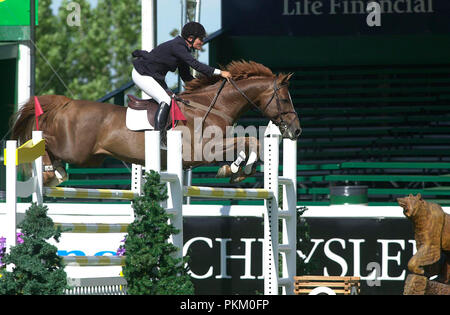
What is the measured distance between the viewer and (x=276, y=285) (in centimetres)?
673

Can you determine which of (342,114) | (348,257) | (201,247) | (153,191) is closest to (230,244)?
(201,247)

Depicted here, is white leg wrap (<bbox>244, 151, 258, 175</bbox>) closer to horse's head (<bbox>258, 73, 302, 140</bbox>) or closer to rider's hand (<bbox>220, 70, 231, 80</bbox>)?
horse's head (<bbox>258, 73, 302, 140</bbox>)

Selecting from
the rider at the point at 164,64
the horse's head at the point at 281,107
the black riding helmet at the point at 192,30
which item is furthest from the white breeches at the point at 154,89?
the horse's head at the point at 281,107

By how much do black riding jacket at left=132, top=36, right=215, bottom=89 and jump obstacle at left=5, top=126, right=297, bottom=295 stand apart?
29.6 inches

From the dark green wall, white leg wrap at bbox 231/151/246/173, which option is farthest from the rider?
the dark green wall

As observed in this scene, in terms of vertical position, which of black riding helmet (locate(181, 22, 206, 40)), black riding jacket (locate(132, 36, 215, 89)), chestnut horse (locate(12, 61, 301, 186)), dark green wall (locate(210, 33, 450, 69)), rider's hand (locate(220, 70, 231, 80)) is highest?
dark green wall (locate(210, 33, 450, 69))

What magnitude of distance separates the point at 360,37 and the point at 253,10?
1.58m

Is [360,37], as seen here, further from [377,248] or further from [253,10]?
[377,248]

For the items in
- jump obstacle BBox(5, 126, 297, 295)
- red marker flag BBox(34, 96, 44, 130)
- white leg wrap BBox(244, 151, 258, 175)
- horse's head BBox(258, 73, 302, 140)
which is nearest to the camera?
jump obstacle BBox(5, 126, 297, 295)

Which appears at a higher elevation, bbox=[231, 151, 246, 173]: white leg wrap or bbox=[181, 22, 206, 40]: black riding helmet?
bbox=[181, 22, 206, 40]: black riding helmet

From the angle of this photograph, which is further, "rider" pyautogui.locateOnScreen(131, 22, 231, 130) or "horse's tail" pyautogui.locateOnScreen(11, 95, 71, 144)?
"horse's tail" pyautogui.locateOnScreen(11, 95, 71, 144)

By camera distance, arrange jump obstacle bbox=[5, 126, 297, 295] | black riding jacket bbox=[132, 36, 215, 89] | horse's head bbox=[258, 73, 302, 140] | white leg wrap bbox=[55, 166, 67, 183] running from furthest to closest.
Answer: white leg wrap bbox=[55, 166, 67, 183] → horse's head bbox=[258, 73, 302, 140] → black riding jacket bbox=[132, 36, 215, 89] → jump obstacle bbox=[5, 126, 297, 295]

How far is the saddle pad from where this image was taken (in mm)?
7737

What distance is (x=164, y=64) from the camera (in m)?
7.55
